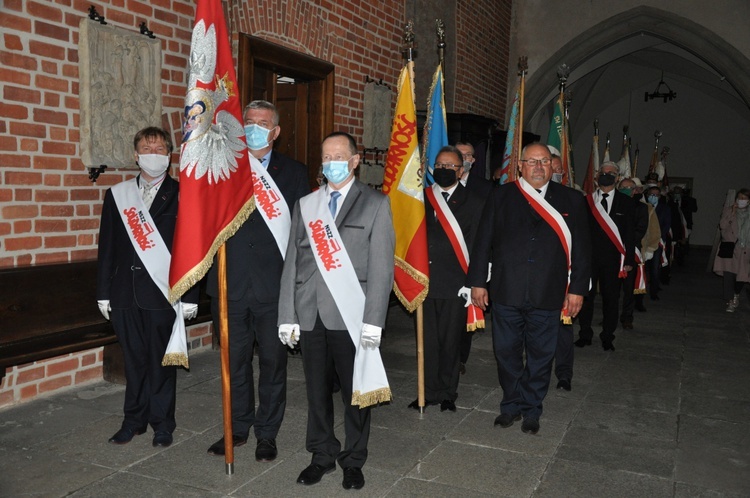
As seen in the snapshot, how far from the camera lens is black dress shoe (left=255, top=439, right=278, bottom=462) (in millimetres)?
3498

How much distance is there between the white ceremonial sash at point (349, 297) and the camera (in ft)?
10.4

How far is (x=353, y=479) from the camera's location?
10.5 feet

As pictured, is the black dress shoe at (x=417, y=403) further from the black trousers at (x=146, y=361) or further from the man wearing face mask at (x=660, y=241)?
the man wearing face mask at (x=660, y=241)

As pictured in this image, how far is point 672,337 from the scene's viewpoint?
281 inches

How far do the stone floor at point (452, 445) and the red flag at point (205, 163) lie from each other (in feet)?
3.05

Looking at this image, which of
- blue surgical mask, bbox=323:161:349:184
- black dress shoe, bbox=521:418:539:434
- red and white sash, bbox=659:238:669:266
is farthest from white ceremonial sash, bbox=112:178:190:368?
red and white sash, bbox=659:238:669:266

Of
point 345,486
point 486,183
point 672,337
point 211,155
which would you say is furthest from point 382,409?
point 672,337

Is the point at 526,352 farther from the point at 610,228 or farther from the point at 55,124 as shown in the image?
the point at 55,124

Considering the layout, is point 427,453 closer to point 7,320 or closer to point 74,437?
point 74,437

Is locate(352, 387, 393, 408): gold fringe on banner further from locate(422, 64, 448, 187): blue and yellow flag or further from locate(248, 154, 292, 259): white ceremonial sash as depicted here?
locate(422, 64, 448, 187): blue and yellow flag

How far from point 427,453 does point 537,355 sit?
0.94 meters

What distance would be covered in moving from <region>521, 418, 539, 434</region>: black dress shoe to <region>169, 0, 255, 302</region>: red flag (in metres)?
2.07

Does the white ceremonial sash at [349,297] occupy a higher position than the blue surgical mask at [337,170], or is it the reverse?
the blue surgical mask at [337,170]

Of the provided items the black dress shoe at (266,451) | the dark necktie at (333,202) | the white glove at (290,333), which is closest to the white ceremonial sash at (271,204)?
the dark necktie at (333,202)
